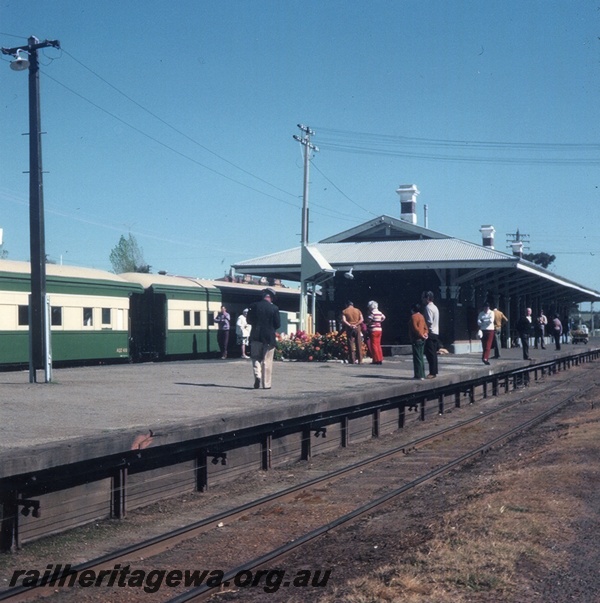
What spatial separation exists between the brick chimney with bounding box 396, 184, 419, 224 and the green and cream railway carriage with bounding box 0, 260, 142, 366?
15092 mm

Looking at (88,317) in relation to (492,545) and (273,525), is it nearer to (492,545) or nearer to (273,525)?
(273,525)

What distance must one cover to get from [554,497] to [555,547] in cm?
157

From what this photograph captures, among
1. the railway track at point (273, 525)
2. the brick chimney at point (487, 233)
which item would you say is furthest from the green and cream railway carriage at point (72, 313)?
the brick chimney at point (487, 233)

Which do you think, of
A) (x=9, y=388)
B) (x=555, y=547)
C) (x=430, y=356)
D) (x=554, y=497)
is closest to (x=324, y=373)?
(x=430, y=356)

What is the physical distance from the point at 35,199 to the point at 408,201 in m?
23.2

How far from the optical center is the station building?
27.8 metres

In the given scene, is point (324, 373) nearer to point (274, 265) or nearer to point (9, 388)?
point (9, 388)

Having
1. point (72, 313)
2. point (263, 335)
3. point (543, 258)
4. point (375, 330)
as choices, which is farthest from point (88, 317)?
point (543, 258)

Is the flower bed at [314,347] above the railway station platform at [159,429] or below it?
above

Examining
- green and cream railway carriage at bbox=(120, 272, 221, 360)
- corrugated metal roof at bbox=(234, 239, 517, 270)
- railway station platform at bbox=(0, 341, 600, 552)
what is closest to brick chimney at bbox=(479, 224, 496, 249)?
corrugated metal roof at bbox=(234, 239, 517, 270)

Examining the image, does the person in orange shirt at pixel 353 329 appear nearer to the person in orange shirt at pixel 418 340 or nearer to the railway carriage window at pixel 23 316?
the person in orange shirt at pixel 418 340

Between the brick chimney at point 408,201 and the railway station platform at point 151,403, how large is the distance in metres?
18.7

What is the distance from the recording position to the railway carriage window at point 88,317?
70.9ft

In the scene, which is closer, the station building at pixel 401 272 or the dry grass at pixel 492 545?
the dry grass at pixel 492 545
